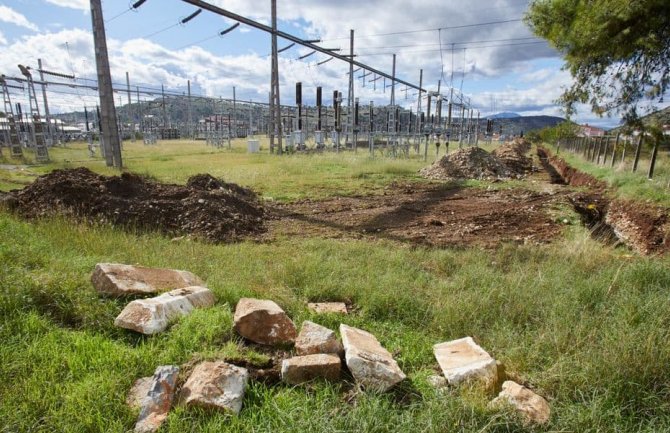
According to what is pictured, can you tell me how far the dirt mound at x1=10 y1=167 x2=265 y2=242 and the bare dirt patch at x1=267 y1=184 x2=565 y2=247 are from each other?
0.91 meters

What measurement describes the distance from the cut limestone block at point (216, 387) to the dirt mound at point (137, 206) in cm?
471

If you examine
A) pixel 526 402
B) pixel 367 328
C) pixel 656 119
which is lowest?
pixel 367 328

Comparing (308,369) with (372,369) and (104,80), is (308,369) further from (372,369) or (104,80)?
(104,80)

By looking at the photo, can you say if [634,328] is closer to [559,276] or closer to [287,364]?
[559,276]

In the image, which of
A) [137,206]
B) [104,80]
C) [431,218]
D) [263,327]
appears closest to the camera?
[263,327]

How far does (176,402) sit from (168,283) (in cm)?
183

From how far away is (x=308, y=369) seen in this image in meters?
2.78

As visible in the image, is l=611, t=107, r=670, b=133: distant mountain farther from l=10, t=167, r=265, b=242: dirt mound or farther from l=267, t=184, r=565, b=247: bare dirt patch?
l=10, t=167, r=265, b=242: dirt mound

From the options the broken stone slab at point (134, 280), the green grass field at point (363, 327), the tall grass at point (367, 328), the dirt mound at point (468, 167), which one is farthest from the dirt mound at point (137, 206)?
the dirt mound at point (468, 167)

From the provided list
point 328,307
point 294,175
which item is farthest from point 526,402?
point 294,175

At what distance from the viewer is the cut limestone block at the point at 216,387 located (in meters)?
2.41

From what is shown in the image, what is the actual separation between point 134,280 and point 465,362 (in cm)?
323

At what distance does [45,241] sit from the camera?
5227 mm

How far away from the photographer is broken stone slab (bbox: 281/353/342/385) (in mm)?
2768
